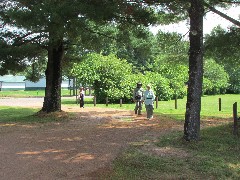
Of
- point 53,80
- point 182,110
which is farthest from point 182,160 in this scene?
point 182,110

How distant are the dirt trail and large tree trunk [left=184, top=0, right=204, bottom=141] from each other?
1418 millimetres

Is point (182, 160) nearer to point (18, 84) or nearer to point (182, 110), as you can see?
point (182, 110)

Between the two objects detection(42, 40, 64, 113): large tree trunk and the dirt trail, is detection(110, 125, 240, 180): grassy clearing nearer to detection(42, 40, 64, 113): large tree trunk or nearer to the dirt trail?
the dirt trail

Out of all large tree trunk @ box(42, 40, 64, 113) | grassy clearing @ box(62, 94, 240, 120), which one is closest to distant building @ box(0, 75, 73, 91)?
grassy clearing @ box(62, 94, 240, 120)

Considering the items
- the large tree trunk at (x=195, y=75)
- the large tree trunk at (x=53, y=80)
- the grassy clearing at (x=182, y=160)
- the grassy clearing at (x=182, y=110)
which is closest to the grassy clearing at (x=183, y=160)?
the grassy clearing at (x=182, y=160)

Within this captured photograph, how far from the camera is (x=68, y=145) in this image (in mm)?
9328

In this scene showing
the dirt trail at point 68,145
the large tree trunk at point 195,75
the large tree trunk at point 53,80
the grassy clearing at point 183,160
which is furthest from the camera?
the large tree trunk at point 53,80

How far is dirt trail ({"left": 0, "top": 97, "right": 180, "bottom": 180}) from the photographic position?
693cm

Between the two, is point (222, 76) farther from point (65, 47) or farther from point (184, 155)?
point (184, 155)

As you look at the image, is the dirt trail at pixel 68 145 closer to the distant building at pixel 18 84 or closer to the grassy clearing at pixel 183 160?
the grassy clearing at pixel 183 160

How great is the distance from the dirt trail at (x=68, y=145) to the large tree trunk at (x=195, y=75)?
4.65ft

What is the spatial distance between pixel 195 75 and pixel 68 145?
394cm

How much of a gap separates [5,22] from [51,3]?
470cm

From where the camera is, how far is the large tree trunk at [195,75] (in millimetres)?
9367
